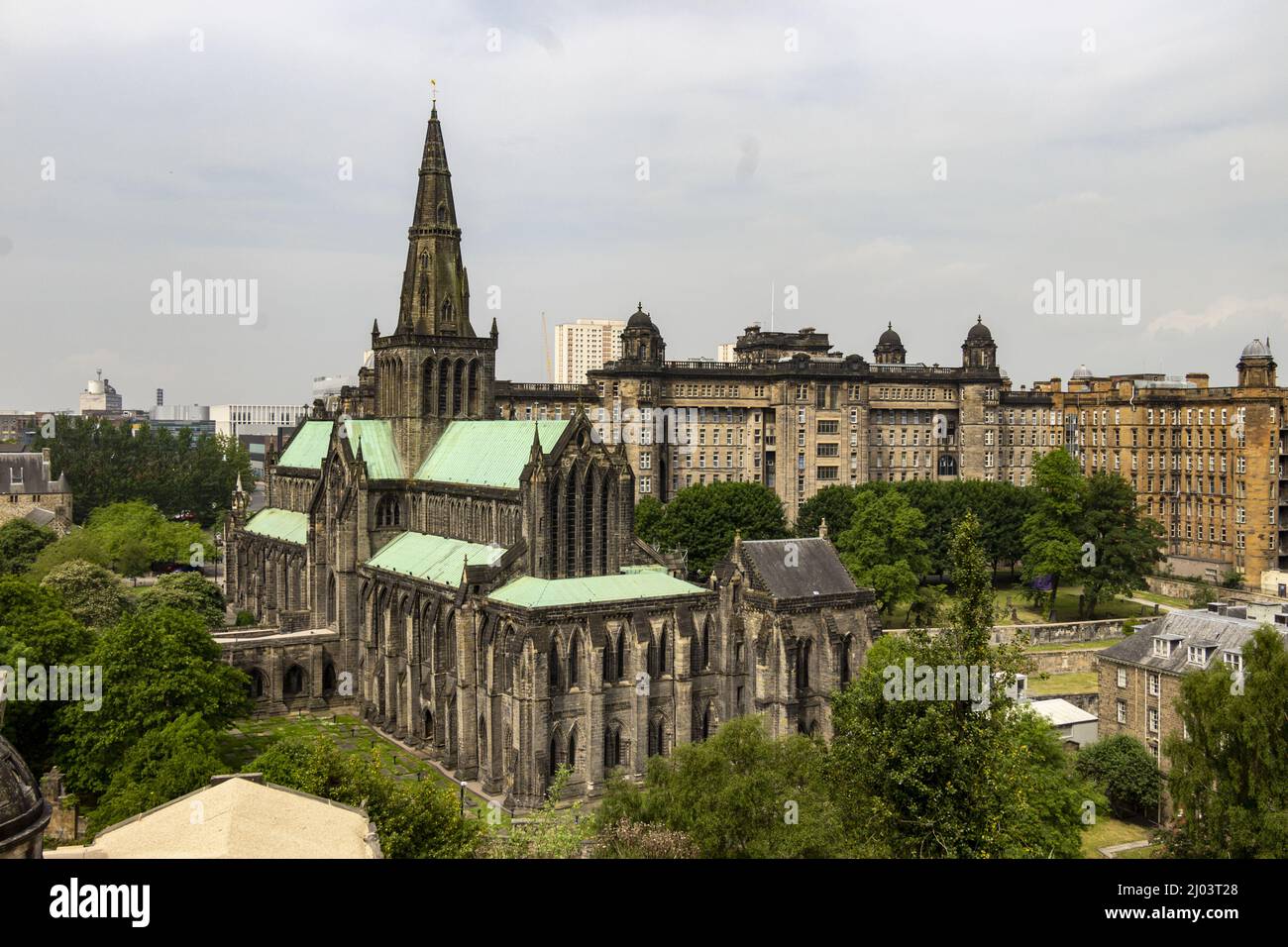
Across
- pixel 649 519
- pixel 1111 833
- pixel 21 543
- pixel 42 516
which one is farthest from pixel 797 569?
pixel 42 516

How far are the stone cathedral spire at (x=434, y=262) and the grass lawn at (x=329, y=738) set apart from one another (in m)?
29.2

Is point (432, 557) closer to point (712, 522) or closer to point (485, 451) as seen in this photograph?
point (485, 451)

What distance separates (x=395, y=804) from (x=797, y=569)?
1294 inches

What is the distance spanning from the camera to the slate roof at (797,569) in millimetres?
66688

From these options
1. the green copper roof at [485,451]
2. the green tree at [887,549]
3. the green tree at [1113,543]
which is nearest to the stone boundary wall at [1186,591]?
the green tree at [1113,543]

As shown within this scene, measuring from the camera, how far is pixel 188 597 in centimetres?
8606

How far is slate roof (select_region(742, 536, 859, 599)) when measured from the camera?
6669cm

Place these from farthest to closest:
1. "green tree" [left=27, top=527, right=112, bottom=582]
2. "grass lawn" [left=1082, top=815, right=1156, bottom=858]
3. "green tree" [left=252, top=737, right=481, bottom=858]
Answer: "green tree" [left=27, top=527, right=112, bottom=582], "grass lawn" [left=1082, top=815, right=1156, bottom=858], "green tree" [left=252, top=737, right=481, bottom=858]

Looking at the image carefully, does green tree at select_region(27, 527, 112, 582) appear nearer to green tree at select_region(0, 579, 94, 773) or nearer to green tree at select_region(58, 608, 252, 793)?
green tree at select_region(0, 579, 94, 773)

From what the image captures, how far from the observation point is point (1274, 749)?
44312 mm

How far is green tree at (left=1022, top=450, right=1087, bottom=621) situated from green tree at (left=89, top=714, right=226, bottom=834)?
79.6 metres

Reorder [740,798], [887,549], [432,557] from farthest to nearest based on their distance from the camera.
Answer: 1. [887,549]
2. [432,557]
3. [740,798]

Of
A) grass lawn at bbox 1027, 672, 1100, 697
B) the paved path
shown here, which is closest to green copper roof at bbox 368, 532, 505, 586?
the paved path

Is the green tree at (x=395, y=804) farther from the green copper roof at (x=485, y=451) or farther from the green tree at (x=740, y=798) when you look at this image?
the green copper roof at (x=485, y=451)
